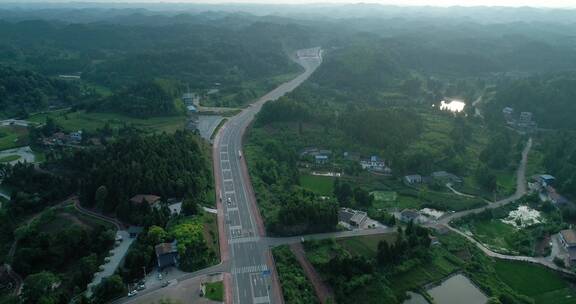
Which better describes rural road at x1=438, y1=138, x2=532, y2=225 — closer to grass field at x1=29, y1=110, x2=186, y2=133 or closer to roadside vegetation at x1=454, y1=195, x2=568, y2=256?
roadside vegetation at x1=454, y1=195, x2=568, y2=256

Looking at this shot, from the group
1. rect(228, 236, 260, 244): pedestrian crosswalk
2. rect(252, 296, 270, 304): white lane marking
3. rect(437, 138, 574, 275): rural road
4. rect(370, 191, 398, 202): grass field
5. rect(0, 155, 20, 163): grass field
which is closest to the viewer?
rect(252, 296, 270, 304): white lane marking

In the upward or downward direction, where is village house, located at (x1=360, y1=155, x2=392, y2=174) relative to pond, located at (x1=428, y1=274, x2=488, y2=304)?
upward

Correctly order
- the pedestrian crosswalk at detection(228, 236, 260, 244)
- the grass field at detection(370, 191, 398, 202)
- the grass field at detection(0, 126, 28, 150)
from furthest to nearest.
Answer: the grass field at detection(0, 126, 28, 150)
the grass field at detection(370, 191, 398, 202)
the pedestrian crosswalk at detection(228, 236, 260, 244)

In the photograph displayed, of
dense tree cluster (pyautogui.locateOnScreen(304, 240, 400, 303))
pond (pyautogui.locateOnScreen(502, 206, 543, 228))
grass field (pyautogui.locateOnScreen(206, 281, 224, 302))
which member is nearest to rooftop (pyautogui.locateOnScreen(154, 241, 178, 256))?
grass field (pyautogui.locateOnScreen(206, 281, 224, 302))

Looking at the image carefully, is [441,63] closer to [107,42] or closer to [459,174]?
[459,174]

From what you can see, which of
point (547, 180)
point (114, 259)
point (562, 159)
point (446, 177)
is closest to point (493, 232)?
point (446, 177)

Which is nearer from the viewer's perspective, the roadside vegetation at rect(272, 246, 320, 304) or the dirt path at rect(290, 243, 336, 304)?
the roadside vegetation at rect(272, 246, 320, 304)

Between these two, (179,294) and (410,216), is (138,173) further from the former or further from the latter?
(410,216)
